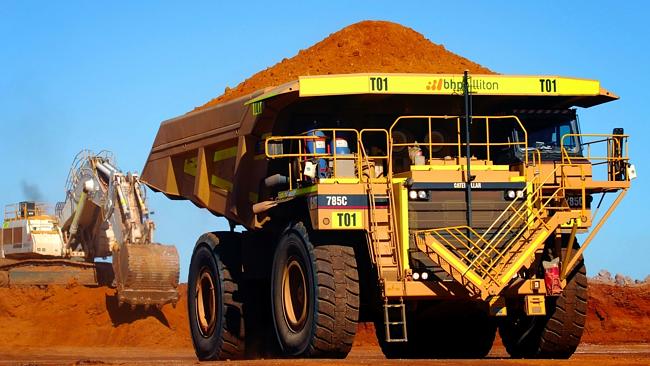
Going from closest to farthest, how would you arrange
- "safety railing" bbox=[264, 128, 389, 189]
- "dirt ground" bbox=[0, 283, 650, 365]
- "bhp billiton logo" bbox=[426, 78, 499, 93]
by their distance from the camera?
"safety railing" bbox=[264, 128, 389, 189], "bhp billiton logo" bbox=[426, 78, 499, 93], "dirt ground" bbox=[0, 283, 650, 365]

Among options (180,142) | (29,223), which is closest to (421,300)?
(180,142)

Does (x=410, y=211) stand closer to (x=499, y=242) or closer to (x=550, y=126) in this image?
(x=499, y=242)

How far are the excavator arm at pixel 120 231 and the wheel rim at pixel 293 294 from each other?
1610cm

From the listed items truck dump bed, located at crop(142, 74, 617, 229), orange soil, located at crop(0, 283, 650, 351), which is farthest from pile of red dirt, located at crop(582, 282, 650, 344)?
truck dump bed, located at crop(142, 74, 617, 229)

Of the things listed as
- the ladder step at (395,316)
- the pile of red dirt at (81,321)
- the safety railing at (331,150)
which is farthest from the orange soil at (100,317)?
the ladder step at (395,316)

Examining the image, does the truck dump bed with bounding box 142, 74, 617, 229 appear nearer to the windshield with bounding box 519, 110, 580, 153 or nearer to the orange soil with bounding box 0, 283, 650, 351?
the windshield with bounding box 519, 110, 580, 153

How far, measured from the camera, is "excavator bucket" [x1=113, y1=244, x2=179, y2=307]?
112 ft

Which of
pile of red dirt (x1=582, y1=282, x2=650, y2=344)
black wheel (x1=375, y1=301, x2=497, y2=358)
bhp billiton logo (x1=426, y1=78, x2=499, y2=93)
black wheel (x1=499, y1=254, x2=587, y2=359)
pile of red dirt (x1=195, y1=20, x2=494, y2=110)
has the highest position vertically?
pile of red dirt (x1=195, y1=20, x2=494, y2=110)

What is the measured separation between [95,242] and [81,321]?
3082 mm

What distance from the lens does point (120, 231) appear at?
36000 mm

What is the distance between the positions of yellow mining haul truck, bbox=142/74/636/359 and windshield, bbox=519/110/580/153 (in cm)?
2

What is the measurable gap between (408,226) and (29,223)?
80.4 ft

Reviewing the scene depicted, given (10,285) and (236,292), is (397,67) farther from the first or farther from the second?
(10,285)

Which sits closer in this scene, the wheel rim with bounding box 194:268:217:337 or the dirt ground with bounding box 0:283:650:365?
the wheel rim with bounding box 194:268:217:337
